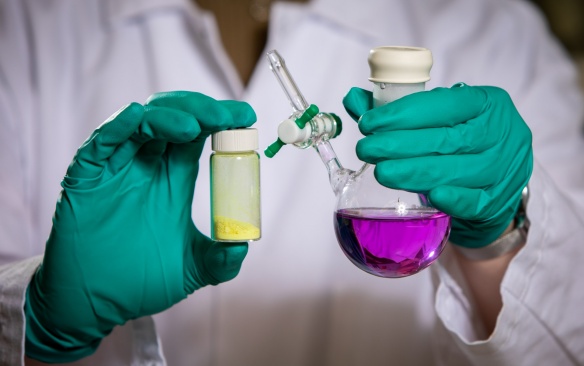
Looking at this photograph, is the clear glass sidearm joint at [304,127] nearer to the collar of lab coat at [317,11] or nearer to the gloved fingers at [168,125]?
the gloved fingers at [168,125]

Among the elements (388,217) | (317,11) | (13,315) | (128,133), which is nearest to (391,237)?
(388,217)

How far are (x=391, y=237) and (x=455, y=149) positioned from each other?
0.17 meters

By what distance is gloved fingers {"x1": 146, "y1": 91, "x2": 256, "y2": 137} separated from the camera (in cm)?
88

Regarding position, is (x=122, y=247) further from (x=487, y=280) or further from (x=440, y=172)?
(x=487, y=280)

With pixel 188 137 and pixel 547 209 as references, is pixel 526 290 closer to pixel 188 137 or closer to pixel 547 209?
pixel 547 209

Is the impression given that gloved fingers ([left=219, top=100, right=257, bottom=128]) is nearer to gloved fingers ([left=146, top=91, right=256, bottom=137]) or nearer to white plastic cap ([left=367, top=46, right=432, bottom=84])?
gloved fingers ([left=146, top=91, right=256, bottom=137])

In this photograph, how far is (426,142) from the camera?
869 mm

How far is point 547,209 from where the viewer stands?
1112mm

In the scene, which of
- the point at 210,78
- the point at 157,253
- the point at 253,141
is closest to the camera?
the point at 253,141

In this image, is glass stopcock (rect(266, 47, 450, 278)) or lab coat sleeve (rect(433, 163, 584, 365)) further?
lab coat sleeve (rect(433, 163, 584, 365))

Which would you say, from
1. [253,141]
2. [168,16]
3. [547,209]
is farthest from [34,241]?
[547,209]

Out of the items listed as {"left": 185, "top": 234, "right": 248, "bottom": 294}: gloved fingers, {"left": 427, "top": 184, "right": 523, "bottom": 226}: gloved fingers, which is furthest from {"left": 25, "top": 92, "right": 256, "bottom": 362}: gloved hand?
{"left": 427, "top": 184, "right": 523, "bottom": 226}: gloved fingers

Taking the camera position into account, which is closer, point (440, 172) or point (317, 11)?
point (440, 172)

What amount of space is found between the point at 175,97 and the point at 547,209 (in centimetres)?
61
